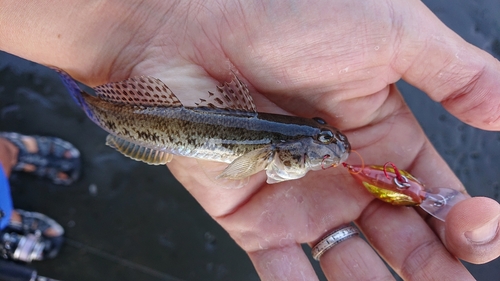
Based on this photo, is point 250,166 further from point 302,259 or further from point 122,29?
point 122,29

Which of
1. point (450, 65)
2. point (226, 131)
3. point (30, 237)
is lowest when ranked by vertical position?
point (30, 237)

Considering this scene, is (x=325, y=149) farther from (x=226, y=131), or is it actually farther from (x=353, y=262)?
(x=353, y=262)

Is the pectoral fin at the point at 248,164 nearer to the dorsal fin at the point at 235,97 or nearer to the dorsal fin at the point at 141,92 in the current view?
the dorsal fin at the point at 235,97

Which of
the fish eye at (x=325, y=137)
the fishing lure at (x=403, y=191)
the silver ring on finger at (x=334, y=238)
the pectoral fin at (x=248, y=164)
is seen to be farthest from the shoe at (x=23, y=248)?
the fishing lure at (x=403, y=191)

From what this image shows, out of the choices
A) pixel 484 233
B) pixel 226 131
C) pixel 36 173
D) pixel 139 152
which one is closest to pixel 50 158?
pixel 36 173

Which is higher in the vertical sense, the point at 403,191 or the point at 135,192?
the point at 403,191

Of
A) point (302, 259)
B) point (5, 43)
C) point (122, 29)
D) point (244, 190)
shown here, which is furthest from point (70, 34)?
point (302, 259)

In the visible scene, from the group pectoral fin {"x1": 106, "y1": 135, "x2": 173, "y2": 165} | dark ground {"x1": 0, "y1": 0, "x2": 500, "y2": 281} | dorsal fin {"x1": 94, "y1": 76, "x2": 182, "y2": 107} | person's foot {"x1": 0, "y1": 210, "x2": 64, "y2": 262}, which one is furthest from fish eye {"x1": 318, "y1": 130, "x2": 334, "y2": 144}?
person's foot {"x1": 0, "y1": 210, "x2": 64, "y2": 262}

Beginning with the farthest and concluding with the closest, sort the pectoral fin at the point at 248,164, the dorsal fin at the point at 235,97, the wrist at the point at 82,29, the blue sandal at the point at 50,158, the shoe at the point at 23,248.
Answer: the blue sandal at the point at 50,158 → the shoe at the point at 23,248 → the wrist at the point at 82,29 → the dorsal fin at the point at 235,97 → the pectoral fin at the point at 248,164
